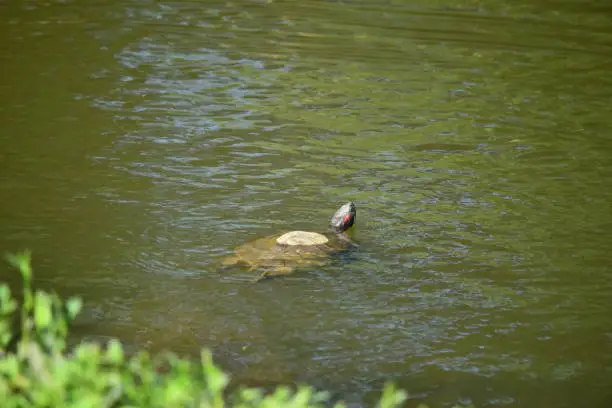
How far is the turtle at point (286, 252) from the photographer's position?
17.3ft

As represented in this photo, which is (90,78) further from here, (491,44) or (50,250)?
(491,44)

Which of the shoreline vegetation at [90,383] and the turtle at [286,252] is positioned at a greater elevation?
the shoreline vegetation at [90,383]

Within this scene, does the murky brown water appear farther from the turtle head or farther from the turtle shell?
the turtle head

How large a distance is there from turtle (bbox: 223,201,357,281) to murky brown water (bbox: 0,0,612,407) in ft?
0.29

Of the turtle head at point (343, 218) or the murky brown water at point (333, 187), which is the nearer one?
A: the murky brown water at point (333, 187)

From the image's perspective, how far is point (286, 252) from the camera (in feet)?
17.4

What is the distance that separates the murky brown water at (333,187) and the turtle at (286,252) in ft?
0.29

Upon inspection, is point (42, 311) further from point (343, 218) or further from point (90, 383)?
point (343, 218)

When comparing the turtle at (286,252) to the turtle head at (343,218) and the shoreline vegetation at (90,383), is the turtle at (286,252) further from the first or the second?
the shoreline vegetation at (90,383)

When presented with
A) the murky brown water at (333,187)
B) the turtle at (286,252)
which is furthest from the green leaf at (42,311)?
the turtle at (286,252)

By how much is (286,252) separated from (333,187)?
150 centimetres

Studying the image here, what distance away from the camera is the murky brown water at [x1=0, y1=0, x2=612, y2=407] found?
15.4ft

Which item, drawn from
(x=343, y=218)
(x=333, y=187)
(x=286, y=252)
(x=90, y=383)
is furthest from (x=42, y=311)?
(x=333, y=187)

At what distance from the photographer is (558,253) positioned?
5754mm
